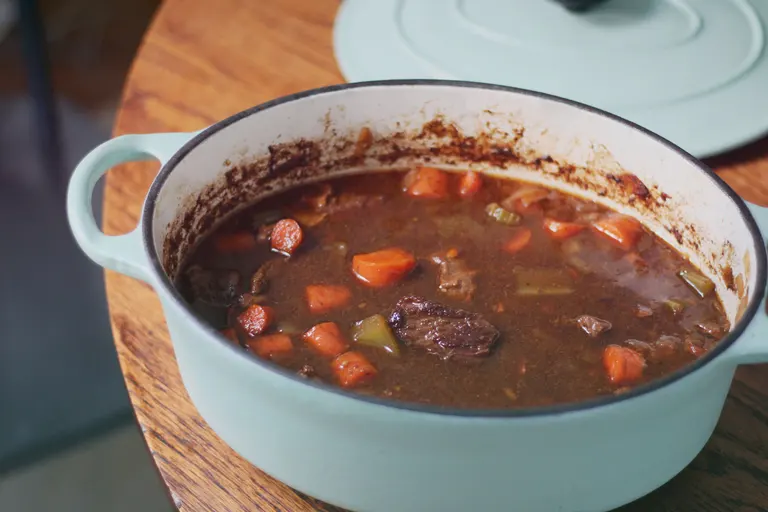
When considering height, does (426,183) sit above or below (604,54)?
below

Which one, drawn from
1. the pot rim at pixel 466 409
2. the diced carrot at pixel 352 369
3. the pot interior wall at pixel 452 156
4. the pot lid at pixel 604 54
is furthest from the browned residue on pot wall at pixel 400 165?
the diced carrot at pixel 352 369

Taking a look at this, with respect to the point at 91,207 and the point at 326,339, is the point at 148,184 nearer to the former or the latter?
the point at 91,207

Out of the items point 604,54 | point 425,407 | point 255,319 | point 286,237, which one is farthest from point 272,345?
point 604,54

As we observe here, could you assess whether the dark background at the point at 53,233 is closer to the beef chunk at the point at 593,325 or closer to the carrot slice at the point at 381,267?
the carrot slice at the point at 381,267

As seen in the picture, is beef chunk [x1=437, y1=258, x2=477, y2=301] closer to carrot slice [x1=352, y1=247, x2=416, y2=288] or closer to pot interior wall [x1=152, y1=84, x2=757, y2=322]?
carrot slice [x1=352, y1=247, x2=416, y2=288]

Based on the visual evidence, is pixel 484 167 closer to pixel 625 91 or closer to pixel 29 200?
pixel 625 91

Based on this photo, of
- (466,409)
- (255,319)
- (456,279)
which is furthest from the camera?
(456,279)

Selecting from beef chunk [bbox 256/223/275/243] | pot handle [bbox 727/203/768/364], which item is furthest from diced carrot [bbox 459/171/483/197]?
pot handle [bbox 727/203/768/364]
